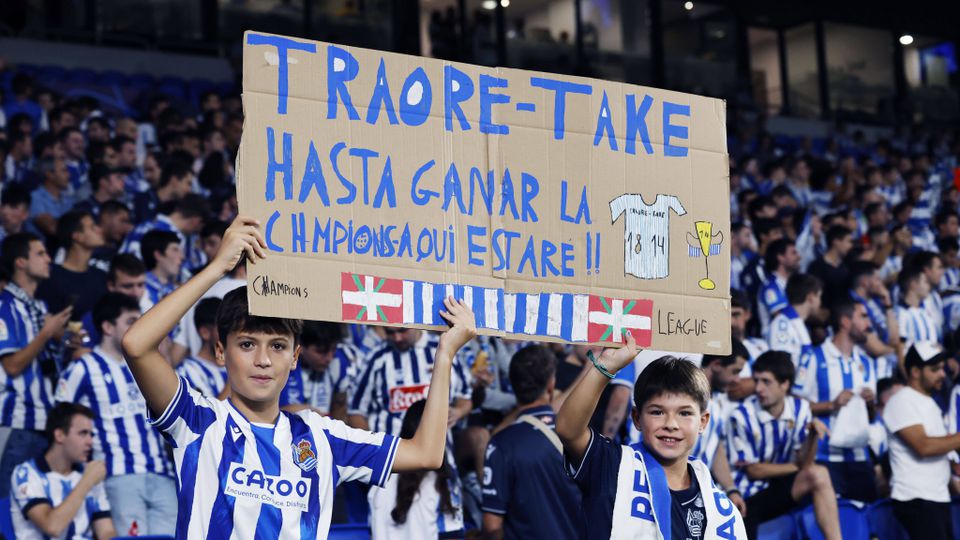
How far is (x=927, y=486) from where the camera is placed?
7676mm

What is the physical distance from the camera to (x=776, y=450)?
766cm

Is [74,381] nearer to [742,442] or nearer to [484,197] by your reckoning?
[484,197]

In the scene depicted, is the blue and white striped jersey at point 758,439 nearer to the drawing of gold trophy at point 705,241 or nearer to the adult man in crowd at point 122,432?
the adult man in crowd at point 122,432

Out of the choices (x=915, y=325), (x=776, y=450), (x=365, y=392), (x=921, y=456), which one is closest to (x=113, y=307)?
(x=365, y=392)

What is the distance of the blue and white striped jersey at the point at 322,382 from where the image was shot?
7289mm

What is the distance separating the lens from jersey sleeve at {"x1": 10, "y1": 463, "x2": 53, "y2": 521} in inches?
244

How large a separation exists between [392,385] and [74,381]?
1.84 metres

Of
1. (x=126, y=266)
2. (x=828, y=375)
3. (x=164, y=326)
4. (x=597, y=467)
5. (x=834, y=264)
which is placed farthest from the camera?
(x=834, y=264)

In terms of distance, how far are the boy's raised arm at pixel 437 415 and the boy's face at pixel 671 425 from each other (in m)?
0.67

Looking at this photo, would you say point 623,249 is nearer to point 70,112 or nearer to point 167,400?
point 167,400

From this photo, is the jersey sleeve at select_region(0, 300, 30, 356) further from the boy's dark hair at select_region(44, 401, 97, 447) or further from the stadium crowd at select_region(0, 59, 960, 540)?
the boy's dark hair at select_region(44, 401, 97, 447)

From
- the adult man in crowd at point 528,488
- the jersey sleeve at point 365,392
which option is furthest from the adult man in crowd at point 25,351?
the adult man in crowd at point 528,488

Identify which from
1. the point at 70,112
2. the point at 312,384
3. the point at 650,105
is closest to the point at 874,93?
the point at 70,112

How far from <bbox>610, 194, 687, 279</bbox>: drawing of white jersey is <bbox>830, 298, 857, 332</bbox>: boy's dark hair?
199 inches
